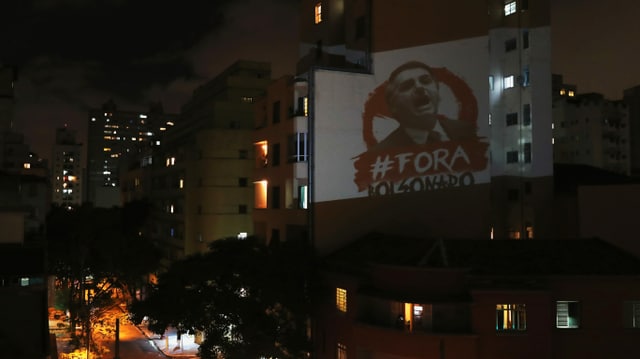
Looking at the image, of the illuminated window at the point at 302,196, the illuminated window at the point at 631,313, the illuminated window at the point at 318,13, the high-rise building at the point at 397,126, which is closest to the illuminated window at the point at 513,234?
the high-rise building at the point at 397,126

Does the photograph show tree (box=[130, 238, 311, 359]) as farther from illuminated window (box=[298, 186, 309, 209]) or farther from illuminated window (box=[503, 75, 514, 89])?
illuminated window (box=[503, 75, 514, 89])

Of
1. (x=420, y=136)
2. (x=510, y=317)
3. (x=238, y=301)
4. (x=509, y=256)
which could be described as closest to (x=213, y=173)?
(x=420, y=136)

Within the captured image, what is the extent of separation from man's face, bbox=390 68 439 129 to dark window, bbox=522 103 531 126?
15.3m

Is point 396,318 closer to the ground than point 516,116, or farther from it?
closer to the ground

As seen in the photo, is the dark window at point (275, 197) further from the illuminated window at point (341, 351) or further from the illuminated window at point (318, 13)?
the illuminated window at point (318, 13)

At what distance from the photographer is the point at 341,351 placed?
3228 cm

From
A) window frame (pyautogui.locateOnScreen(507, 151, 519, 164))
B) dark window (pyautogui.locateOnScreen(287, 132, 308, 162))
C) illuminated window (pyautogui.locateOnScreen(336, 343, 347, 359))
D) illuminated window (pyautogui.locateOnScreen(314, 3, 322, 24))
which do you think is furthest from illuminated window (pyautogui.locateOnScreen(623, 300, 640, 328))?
illuminated window (pyautogui.locateOnScreen(314, 3, 322, 24))

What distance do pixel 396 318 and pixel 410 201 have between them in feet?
36.6

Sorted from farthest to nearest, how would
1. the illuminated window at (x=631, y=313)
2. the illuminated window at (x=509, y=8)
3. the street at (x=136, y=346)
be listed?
the illuminated window at (x=509, y=8), the street at (x=136, y=346), the illuminated window at (x=631, y=313)

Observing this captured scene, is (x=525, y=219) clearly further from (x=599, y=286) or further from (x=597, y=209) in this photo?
(x=599, y=286)

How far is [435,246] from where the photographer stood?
95.3 ft

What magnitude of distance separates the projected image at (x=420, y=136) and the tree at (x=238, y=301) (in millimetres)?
8166

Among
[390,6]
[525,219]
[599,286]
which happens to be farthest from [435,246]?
[525,219]

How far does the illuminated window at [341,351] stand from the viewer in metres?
31.9
